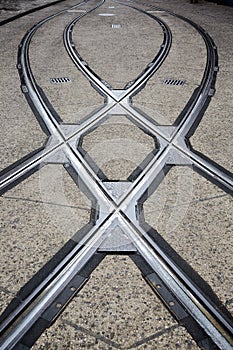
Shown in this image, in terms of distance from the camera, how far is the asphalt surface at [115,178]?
91.0 inches

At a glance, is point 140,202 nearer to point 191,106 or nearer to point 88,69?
point 191,106

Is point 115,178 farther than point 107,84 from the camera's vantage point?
No

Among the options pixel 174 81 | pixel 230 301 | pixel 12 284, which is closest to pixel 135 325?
pixel 230 301

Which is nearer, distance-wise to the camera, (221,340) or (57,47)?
(221,340)

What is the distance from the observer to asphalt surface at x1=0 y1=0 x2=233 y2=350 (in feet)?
7.59

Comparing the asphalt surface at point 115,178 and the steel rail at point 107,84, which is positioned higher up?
the steel rail at point 107,84

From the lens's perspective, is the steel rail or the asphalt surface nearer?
the asphalt surface

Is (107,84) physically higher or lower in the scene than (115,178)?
higher

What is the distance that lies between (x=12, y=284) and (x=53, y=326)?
0.41 metres

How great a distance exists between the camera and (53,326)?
2.28m

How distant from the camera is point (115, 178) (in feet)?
11.7

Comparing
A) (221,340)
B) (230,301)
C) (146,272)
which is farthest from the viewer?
(146,272)

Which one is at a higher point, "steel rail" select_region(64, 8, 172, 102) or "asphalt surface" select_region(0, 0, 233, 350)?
"steel rail" select_region(64, 8, 172, 102)

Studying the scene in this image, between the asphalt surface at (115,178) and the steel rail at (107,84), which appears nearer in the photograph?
the asphalt surface at (115,178)
